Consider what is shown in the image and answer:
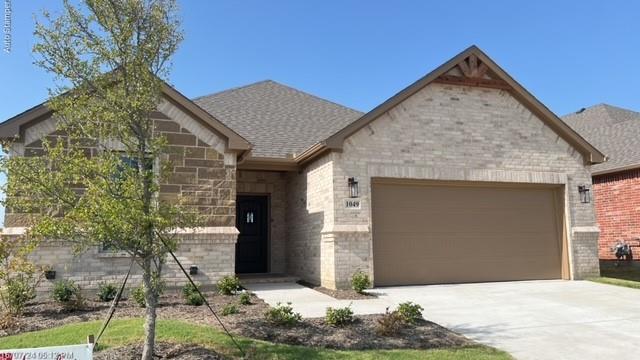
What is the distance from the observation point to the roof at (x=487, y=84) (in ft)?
42.4

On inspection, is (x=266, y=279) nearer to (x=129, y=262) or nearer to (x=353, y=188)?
(x=353, y=188)

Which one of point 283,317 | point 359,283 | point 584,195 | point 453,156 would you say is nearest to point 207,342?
point 283,317

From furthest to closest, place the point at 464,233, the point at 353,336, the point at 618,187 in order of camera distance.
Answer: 1. the point at 618,187
2. the point at 464,233
3. the point at 353,336

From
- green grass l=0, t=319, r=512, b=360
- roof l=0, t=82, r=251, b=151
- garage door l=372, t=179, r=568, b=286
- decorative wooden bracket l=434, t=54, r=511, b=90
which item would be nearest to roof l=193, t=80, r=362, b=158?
roof l=0, t=82, r=251, b=151

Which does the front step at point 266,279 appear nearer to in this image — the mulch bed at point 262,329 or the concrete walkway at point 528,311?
the concrete walkway at point 528,311

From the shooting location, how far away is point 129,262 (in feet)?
36.1

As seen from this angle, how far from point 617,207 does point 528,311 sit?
450 inches

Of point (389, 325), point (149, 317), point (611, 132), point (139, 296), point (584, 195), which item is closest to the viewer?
point (149, 317)

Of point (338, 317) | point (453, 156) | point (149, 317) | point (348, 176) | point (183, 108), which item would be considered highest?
point (183, 108)

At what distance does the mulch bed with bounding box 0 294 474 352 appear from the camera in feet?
21.8

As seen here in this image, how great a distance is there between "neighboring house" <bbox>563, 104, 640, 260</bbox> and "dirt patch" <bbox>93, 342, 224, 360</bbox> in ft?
54.4

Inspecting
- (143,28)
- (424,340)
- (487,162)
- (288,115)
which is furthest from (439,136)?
(143,28)

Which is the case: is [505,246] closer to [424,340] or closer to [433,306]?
[433,306]

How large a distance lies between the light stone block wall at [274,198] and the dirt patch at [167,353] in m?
9.08
